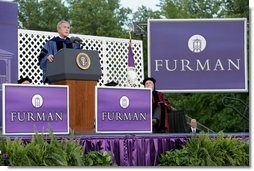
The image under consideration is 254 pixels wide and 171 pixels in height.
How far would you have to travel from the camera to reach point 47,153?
559 centimetres

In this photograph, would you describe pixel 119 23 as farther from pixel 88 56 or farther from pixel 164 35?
pixel 88 56

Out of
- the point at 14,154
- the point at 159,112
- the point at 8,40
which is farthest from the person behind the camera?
the point at 8,40

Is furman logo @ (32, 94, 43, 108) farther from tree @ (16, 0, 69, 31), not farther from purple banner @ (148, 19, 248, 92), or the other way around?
tree @ (16, 0, 69, 31)

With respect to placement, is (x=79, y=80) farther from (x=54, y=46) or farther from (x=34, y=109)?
(x=54, y=46)

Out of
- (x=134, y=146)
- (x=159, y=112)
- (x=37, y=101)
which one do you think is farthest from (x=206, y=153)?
(x=37, y=101)

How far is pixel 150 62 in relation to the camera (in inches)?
400

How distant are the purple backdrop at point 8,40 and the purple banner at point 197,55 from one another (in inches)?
84.1

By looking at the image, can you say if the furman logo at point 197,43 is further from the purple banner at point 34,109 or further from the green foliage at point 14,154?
the green foliage at point 14,154

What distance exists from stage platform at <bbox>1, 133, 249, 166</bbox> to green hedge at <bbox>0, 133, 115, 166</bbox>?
0.11 m

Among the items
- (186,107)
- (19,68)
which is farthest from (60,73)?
(186,107)

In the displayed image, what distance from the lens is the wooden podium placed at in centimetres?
640

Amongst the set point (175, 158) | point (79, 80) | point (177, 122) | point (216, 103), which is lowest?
point (175, 158)

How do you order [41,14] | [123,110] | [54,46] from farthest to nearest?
[41,14], [54,46], [123,110]

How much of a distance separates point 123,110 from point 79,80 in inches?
21.5
